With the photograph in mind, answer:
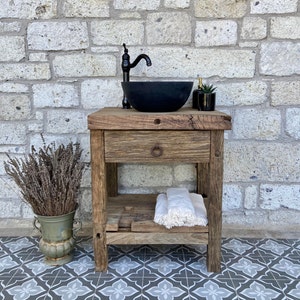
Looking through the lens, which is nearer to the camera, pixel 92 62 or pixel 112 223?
pixel 112 223

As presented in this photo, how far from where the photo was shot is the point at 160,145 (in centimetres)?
132

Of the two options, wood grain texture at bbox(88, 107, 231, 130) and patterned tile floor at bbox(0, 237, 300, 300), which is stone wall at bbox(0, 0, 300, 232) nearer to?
patterned tile floor at bbox(0, 237, 300, 300)

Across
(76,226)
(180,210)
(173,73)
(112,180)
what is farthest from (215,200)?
(76,226)

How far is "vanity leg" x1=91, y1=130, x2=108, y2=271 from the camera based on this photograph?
4.33 ft

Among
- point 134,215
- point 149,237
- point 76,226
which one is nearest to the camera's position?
point 149,237

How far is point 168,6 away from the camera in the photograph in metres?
1.67

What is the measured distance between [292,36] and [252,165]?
27.3 inches

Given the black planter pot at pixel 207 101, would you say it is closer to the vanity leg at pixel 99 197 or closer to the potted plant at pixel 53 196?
the vanity leg at pixel 99 197

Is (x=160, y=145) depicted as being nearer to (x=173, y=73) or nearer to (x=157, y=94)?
(x=157, y=94)

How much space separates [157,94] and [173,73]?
420 millimetres

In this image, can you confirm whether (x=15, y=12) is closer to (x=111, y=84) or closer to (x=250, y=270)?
(x=111, y=84)

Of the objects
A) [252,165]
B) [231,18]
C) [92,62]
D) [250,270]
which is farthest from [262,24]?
[250,270]

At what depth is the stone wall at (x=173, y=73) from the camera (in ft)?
5.50

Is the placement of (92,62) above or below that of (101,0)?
below
